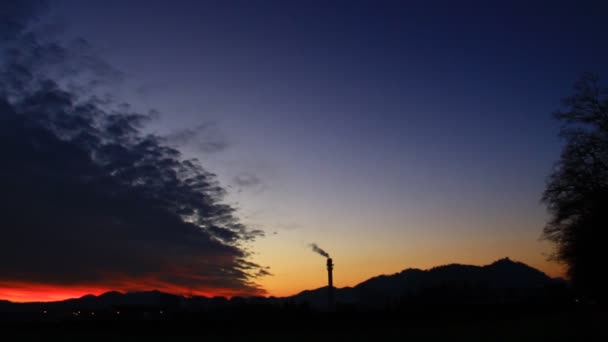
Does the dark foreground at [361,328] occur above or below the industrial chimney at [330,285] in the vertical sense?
below

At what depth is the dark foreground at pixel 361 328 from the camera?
26.2 meters

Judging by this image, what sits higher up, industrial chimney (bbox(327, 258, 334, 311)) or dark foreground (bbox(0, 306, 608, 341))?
industrial chimney (bbox(327, 258, 334, 311))

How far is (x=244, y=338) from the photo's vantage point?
2706 centimetres

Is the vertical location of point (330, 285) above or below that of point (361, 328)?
above

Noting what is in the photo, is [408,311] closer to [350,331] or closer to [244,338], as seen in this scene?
[350,331]

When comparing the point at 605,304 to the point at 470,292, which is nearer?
the point at 605,304

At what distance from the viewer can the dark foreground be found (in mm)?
26188

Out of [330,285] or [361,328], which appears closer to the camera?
[361,328]

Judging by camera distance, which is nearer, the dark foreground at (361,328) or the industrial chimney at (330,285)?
the dark foreground at (361,328)

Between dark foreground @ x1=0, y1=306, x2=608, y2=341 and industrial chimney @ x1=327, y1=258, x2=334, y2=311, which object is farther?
industrial chimney @ x1=327, y1=258, x2=334, y2=311

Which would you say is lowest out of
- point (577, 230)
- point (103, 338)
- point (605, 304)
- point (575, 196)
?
point (103, 338)

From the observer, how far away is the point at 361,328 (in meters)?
32.8

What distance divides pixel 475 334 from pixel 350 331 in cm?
771

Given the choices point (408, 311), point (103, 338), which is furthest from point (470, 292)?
point (103, 338)
